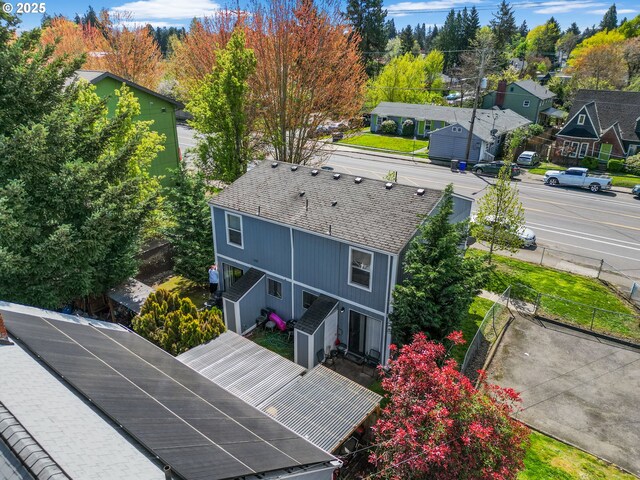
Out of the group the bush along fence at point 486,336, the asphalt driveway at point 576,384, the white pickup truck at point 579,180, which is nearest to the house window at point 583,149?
the white pickup truck at point 579,180

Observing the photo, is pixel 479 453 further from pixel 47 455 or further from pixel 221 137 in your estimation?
pixel 221 137

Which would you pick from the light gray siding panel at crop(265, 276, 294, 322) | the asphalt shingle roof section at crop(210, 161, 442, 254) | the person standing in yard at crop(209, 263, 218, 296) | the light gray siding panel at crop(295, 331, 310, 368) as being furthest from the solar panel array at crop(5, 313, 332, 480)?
the person standing in yard at crop(209, 263, 218, 296)

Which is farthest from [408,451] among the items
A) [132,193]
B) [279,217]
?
[132,193]

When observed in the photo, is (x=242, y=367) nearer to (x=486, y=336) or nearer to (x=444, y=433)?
(x=444, y=433)

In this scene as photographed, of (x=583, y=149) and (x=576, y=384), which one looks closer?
(x=576, y=384)

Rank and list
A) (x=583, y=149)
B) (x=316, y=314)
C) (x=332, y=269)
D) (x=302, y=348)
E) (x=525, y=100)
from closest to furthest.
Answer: (x=302, y=348), (x=316, y=314), (x=332, y=269), (x=583, y=149), (x=525, y=100)

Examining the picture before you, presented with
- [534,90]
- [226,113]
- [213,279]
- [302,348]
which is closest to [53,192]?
[213,279]

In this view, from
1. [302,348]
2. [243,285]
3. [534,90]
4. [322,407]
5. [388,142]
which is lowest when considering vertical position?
[302,348]
